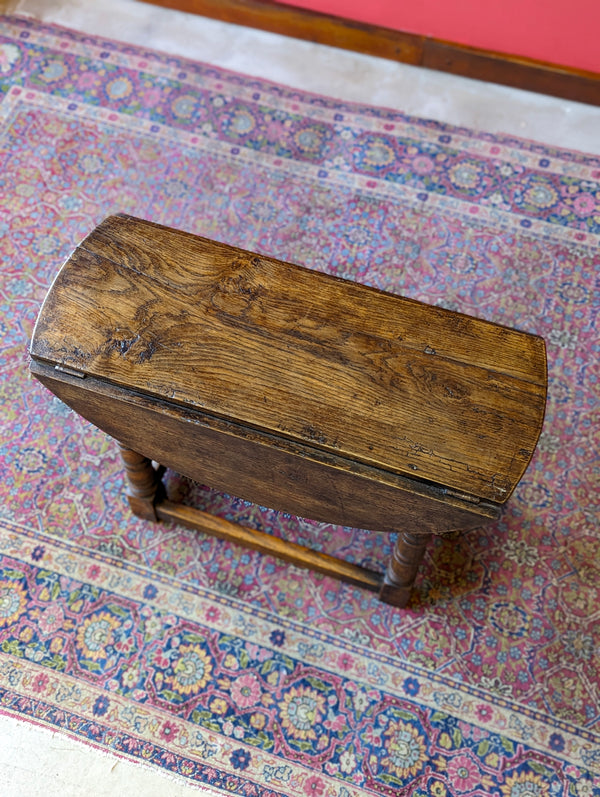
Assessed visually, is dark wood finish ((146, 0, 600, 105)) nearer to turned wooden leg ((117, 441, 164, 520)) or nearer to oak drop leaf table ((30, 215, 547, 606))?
oak drop leaf table ((30, 215, 547, 606))

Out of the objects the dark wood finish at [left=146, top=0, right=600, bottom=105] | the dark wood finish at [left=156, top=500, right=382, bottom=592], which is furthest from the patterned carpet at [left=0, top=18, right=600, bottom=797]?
the dark wood finish at [left=146, top=0, right=600, bottom=105]

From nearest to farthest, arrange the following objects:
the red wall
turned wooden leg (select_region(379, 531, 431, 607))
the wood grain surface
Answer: the wood grain surface, turned wooden leg (select_region(379, 531, 431, 607)), the red wall

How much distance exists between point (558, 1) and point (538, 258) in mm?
925

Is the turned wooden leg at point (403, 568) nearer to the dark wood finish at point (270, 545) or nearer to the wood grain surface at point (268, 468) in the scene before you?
the dark wood finish at point (270, 545)

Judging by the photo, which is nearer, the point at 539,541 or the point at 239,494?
the point at 239,494

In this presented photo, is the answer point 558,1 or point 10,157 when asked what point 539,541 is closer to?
point 558,1

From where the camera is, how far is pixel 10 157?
2.76 metres

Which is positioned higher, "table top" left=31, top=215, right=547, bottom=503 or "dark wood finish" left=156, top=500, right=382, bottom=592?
"table top" left=31, top=215, right=547, bottom=503

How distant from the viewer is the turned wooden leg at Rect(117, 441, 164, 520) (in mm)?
1873

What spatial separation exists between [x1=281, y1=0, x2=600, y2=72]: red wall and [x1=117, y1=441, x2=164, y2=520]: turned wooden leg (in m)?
2.03

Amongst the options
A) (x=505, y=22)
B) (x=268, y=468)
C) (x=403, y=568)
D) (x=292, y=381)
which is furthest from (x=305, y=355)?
(x=505, y=22)

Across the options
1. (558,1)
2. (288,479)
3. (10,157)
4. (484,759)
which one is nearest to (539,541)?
(484,759)

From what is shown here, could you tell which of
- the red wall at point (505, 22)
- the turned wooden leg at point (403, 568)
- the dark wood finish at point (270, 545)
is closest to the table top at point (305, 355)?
the turned wooden leg at point (403, 568)

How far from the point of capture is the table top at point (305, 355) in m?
1.50
